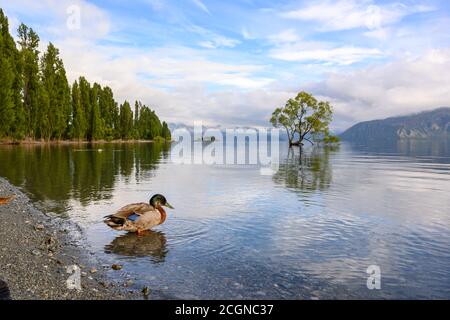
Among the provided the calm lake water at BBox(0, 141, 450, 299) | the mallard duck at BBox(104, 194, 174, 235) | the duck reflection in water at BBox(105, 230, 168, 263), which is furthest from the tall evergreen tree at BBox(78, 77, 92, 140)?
the duck reflection in water at BBox(105, 230, 168, 263)

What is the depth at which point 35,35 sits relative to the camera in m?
91.2

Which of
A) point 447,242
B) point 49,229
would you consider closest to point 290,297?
point 447,242

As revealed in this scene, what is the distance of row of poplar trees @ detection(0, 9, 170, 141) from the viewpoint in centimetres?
7650

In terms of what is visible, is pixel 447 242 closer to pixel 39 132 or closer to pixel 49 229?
pixel 49 229

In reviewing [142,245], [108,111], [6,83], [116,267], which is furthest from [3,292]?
[108,111]

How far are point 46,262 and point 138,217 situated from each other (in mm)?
3633

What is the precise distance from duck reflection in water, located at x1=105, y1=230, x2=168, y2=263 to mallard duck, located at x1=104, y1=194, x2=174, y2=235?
31 cm

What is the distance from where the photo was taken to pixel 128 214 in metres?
12.7

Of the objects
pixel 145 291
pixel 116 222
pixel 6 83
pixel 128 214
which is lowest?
pixel 145 291

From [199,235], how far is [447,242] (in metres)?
8.37

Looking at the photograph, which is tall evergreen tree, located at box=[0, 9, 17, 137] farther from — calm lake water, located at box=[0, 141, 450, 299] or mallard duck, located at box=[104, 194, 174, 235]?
mallard duck, located at box=[104, 194, 174, 235]

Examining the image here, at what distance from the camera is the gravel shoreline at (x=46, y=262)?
7711mm

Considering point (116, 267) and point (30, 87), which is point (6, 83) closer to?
point (30, 87)

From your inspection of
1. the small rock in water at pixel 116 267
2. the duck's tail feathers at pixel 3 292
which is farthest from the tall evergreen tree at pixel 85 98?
the duck's tail feathers at pixel 3 292
